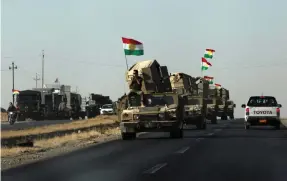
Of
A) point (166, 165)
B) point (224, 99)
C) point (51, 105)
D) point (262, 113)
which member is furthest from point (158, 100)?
point (51, 105)

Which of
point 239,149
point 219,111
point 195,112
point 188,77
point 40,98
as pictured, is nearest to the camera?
point 239,149

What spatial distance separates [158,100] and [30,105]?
114 ft

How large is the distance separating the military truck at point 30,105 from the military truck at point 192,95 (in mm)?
19797

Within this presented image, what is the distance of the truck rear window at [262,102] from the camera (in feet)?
107

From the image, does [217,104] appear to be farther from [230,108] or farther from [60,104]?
[60,104]

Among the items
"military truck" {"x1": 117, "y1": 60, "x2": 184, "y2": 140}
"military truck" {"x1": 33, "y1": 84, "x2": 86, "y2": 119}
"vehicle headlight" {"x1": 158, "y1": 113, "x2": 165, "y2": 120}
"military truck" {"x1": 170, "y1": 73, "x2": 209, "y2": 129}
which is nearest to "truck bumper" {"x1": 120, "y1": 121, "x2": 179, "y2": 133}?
"military truck" {"x1": 117, "y1": 60, "x2": 184, "y2": 140}

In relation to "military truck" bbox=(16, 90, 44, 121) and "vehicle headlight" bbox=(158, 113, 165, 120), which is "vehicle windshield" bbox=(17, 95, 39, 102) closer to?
"military truck" bbox=(16, 90, 44, 121)

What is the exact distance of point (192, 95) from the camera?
122ft

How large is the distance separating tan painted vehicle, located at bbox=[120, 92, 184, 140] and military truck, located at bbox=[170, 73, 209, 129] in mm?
3795

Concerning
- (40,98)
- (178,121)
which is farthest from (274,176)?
(40,98)

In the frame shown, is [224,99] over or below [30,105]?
over

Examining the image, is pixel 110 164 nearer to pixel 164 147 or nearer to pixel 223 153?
→ pixel 223 153

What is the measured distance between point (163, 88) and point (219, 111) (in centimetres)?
2440

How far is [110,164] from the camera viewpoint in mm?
14094
